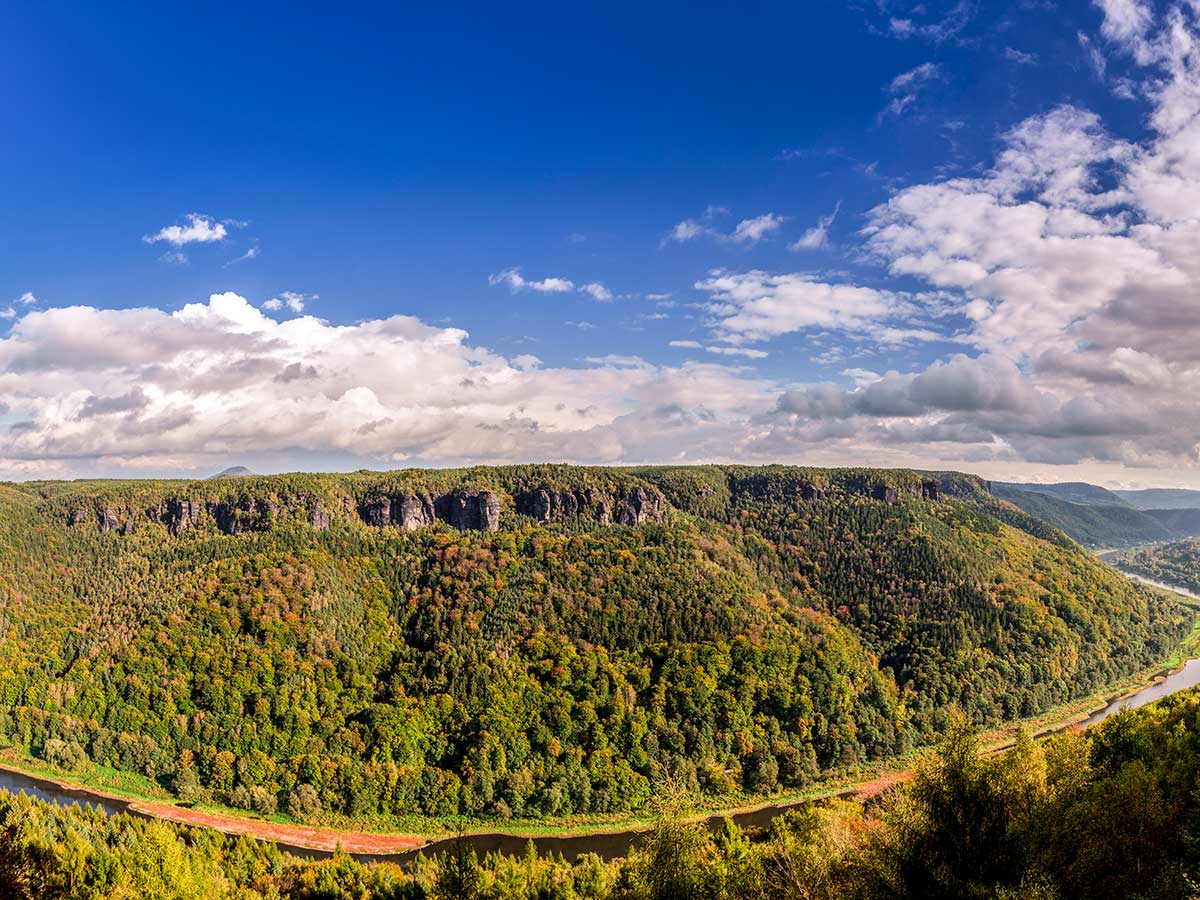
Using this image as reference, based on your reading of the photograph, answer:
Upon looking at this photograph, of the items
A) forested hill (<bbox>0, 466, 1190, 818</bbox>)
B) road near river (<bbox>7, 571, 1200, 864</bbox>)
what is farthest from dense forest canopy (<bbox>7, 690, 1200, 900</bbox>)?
forested hill (<bbox>0, 466, 1190, 818</bbox>)

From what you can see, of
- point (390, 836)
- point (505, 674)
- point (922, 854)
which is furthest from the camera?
point (505, 674)

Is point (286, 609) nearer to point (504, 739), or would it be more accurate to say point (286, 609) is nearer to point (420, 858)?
point (504, 739)

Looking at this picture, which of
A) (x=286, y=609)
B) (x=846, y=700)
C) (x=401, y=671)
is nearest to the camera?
(x=846, y=700)

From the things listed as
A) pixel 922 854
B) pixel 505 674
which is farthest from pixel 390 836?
pixel 922 854

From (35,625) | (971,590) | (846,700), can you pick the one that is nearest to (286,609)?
(35,625)

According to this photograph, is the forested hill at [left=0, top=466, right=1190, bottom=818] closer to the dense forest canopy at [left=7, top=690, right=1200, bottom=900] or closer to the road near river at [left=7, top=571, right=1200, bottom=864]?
the road near river at [left=7, top=571, right=1200, bottom=864]

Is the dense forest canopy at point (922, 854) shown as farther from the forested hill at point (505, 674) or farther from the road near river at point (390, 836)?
the forested hill at point (505, 674)

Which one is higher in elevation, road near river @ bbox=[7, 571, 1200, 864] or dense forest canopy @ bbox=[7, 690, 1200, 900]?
dense forest canopy @ bbox=[7, 690, 1200, 900]

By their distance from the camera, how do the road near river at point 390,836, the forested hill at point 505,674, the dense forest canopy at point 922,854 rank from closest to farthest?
the dense forest canopy at point 922,854
the road near river at point 390,836
the forested hill at point 505,674

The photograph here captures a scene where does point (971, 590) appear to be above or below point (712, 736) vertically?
above

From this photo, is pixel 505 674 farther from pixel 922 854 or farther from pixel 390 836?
pixel 922 854

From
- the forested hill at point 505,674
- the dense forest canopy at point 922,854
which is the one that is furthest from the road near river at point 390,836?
the dense forest canopy at point 922,854
